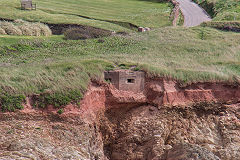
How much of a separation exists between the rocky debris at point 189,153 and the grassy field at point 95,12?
26.3 m

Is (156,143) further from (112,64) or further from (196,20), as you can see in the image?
(196,20)

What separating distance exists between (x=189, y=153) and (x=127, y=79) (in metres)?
5.86

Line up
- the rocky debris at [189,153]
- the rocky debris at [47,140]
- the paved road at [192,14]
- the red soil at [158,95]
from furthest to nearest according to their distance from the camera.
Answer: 1. the paved road at [192,14]
2. the red soil at [158,95]
3. the rocky debris at [189,153]
4. the rocky debris at [47,140]

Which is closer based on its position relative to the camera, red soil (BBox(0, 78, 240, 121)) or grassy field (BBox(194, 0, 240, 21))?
red soil (BBox(0, 78, 240, 121))

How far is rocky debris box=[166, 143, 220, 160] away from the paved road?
3340cm

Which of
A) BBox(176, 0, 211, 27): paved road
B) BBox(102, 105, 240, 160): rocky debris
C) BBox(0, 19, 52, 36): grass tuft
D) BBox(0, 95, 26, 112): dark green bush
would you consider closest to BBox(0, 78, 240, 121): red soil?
BBox(102, 105, 240, 160): rocky debris

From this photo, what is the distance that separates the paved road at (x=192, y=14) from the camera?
51656 millimetres

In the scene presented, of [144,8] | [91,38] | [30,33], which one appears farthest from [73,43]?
[144,8]

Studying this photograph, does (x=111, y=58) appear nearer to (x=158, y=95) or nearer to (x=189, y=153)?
(x=158, y=95)

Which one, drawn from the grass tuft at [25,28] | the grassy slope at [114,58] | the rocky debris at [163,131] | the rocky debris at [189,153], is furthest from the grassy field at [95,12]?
the rocky debris at [189,153]

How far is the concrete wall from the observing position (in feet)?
70.3

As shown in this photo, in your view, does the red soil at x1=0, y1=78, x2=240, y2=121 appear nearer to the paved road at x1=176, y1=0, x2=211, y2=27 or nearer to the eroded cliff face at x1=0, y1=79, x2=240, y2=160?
the eroded cliff face at x1=0, y1=79, x2=240, y2=160

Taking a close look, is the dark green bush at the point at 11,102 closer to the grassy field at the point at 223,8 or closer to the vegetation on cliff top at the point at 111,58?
the vegetation on cliff top at the point at 111,58

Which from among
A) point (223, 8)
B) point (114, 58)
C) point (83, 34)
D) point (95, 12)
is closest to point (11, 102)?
point (114, 58)
